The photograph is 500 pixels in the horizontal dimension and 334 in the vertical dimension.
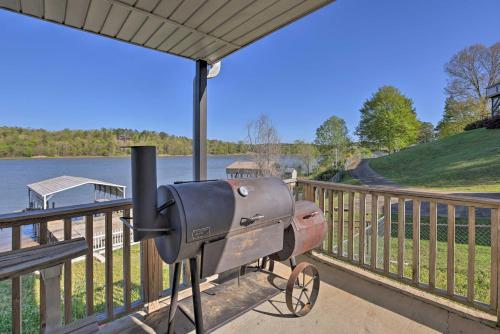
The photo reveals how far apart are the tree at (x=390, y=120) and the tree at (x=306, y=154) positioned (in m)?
7.20

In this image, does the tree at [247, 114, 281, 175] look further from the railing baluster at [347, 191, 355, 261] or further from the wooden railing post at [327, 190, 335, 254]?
the railing baluster at [347, 191, 355, 261]

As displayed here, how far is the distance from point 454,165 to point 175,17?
15.9m

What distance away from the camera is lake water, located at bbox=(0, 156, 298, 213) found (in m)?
15.1

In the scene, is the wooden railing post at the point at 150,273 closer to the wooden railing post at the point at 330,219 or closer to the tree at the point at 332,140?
the wooden railing post at the point at 330,219

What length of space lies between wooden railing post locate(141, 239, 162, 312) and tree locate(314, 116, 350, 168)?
2116cm

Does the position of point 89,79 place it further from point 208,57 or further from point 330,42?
point 208,57

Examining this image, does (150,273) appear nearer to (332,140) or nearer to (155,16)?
(155,16)

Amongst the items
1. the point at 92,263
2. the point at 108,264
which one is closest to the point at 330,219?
the point at 108,264

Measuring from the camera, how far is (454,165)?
1339 centimetres

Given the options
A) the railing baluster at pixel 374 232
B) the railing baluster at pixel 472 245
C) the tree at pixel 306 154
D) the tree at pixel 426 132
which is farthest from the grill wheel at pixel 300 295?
the tree at pixel 426 132

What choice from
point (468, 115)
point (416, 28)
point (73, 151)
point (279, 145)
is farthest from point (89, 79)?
point (468, 115)

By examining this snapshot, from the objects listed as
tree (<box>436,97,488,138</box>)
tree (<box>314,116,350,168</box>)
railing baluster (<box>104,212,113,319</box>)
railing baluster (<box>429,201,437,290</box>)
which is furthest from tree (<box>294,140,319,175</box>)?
railing baluster (<box>104,212,113,319</box>)

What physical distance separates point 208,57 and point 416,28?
19.3 m

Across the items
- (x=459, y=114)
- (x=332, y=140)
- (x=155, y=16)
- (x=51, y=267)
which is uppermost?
(x=459, y=114)
